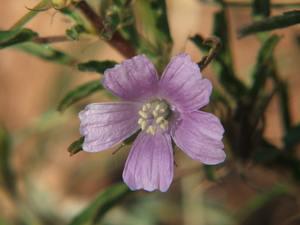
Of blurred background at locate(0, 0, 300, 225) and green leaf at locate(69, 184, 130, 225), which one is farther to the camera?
blurred background at locate(0, 0, 300, 225)

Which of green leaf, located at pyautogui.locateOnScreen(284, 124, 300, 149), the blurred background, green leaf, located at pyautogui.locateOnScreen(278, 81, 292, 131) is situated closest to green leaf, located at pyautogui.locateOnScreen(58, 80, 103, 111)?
green leaf, located at pyautogui.locateOnScreen(284, 124, 300, 149)

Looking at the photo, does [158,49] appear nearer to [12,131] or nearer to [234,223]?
[234,223]

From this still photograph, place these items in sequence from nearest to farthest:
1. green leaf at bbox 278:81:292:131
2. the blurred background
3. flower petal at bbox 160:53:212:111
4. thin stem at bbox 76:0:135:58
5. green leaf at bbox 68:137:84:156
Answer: flower petal at bbox 160:53:212:111, green leaf at bbox 68:137:84:156, thin stem at bbox 76:0:135:58, green leaf at bbox 278:81:292:131, the blurred background

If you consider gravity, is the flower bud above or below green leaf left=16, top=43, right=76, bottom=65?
above

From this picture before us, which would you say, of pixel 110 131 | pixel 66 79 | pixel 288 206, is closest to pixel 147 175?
pixel 110 131

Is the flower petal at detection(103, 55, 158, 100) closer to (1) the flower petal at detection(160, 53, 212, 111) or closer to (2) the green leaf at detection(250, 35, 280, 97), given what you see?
(1) the flower petal at detection(160, 53, 212, 111)
